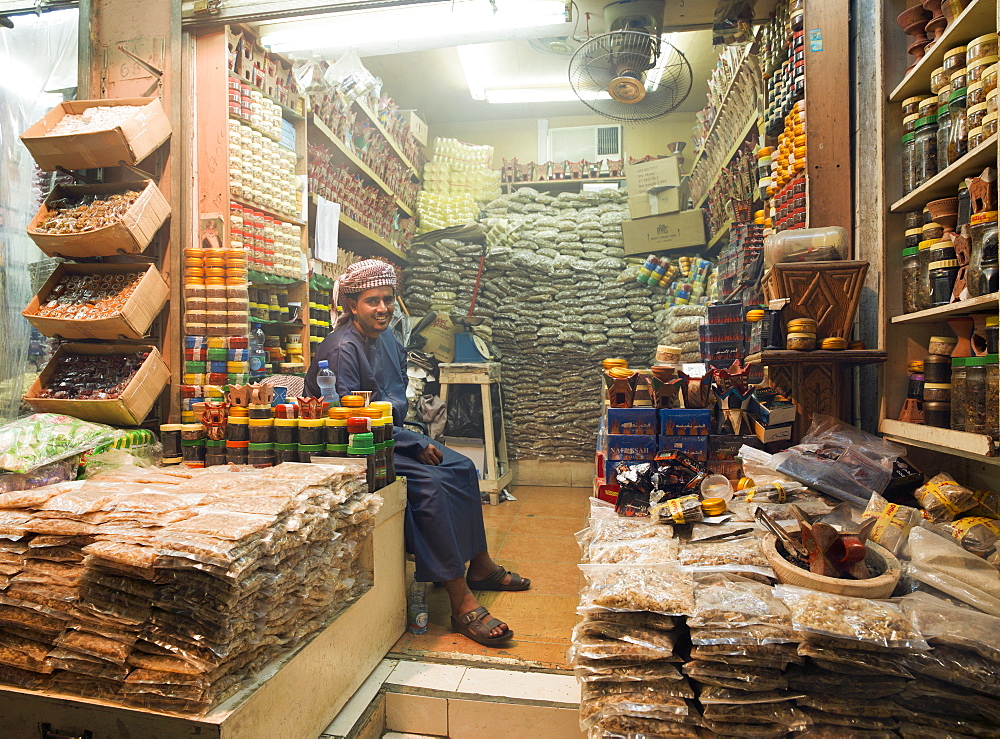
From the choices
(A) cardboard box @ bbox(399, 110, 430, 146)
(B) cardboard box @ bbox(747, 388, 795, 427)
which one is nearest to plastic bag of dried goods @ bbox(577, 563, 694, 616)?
(B) cardboard box @ bbox(747, 388, 795, 427)

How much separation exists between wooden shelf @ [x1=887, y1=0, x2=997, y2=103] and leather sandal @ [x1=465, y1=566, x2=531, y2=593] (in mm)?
2681

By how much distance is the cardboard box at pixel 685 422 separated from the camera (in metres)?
2.43

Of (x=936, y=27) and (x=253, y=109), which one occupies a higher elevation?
(x=253, y=109)

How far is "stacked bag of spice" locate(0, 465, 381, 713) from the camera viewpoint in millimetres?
1409

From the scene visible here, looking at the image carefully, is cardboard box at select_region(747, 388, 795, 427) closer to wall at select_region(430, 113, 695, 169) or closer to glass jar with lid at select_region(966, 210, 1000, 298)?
glass jar with lid at select_region(966, 210, 1000, 298)

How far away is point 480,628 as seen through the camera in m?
2.52

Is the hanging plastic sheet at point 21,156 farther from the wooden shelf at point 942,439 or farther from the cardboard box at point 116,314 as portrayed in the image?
the wooden shelf at point 942,439

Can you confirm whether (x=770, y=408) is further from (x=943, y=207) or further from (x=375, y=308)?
(x=375, y=308)

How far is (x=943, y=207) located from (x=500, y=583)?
245cm

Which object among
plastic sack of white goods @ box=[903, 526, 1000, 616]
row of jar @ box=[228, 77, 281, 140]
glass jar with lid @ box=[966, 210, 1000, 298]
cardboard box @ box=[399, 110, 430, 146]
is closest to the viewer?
plastic sack of white goods @ box=[903, 526, 1000, 616]

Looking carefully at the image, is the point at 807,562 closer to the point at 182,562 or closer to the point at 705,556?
the point at 705,556

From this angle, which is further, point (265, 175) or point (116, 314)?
point (265, 175)

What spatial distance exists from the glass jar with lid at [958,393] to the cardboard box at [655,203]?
14.2 ft

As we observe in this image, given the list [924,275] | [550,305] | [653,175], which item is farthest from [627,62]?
[924,275]
